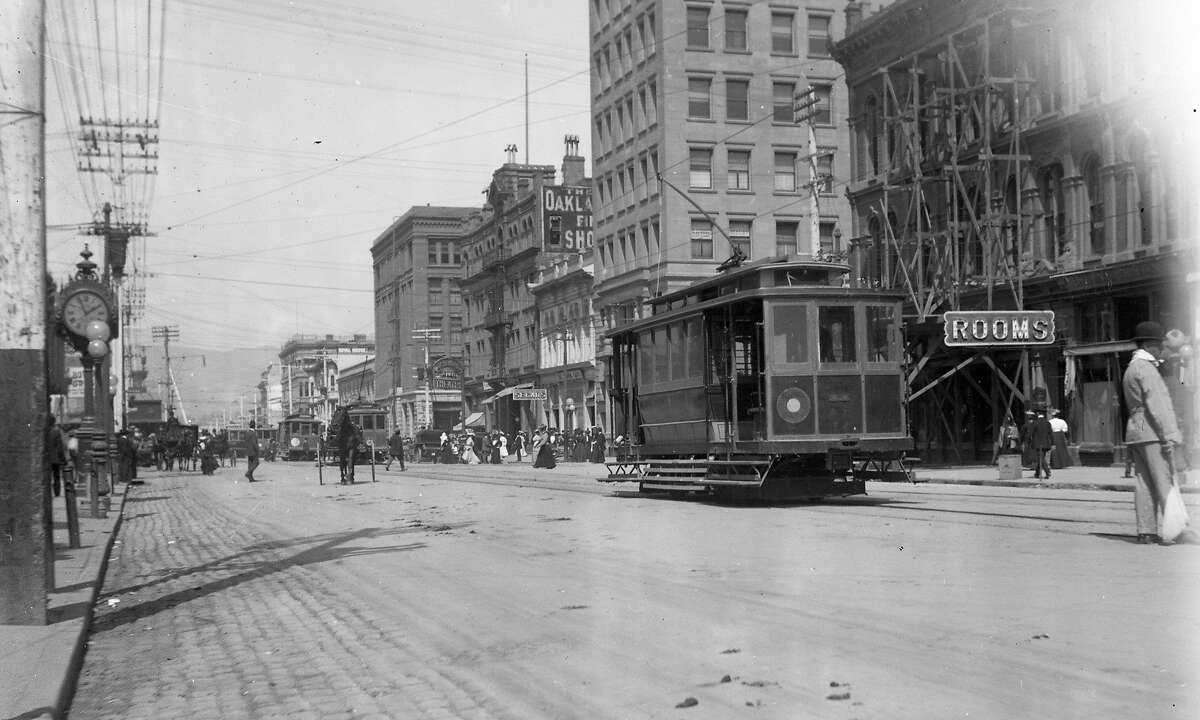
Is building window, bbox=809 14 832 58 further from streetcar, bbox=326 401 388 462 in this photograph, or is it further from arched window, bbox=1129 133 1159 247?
arched window, bbox=1129 133 1159 247

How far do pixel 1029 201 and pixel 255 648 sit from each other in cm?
3277

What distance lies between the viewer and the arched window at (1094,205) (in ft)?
113

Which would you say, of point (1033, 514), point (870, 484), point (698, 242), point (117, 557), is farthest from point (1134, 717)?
point (698, 242)

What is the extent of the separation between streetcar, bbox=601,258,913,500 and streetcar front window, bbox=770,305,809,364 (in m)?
0.01

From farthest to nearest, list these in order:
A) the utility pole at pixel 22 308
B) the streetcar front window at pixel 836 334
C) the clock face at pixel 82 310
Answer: the clock face at pixel 82 310 < the streetcar front window at pixel 836 334 < the utility pole at pixel 22 308

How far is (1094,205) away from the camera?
34656 millimetres

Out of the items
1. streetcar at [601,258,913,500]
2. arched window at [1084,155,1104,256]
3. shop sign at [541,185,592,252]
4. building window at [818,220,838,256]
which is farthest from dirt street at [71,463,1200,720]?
shop sign at [541,185,592,252]

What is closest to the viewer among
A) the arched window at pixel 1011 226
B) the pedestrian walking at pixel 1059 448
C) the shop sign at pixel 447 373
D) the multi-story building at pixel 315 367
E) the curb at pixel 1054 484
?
the curb at pixel 1054 484

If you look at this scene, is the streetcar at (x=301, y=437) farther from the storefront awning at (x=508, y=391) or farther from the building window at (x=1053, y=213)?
the building window at (x=1053, y=213)

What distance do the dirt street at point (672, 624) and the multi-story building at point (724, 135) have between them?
48552 mm

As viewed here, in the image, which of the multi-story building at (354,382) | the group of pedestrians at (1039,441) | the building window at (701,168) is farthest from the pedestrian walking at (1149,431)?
the multi-story building at (354,382)

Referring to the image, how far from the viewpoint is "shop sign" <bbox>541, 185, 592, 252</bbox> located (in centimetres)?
8131

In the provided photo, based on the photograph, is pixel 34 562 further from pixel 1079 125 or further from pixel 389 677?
pixel 1079 125

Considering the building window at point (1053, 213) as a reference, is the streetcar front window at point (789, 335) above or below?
below
